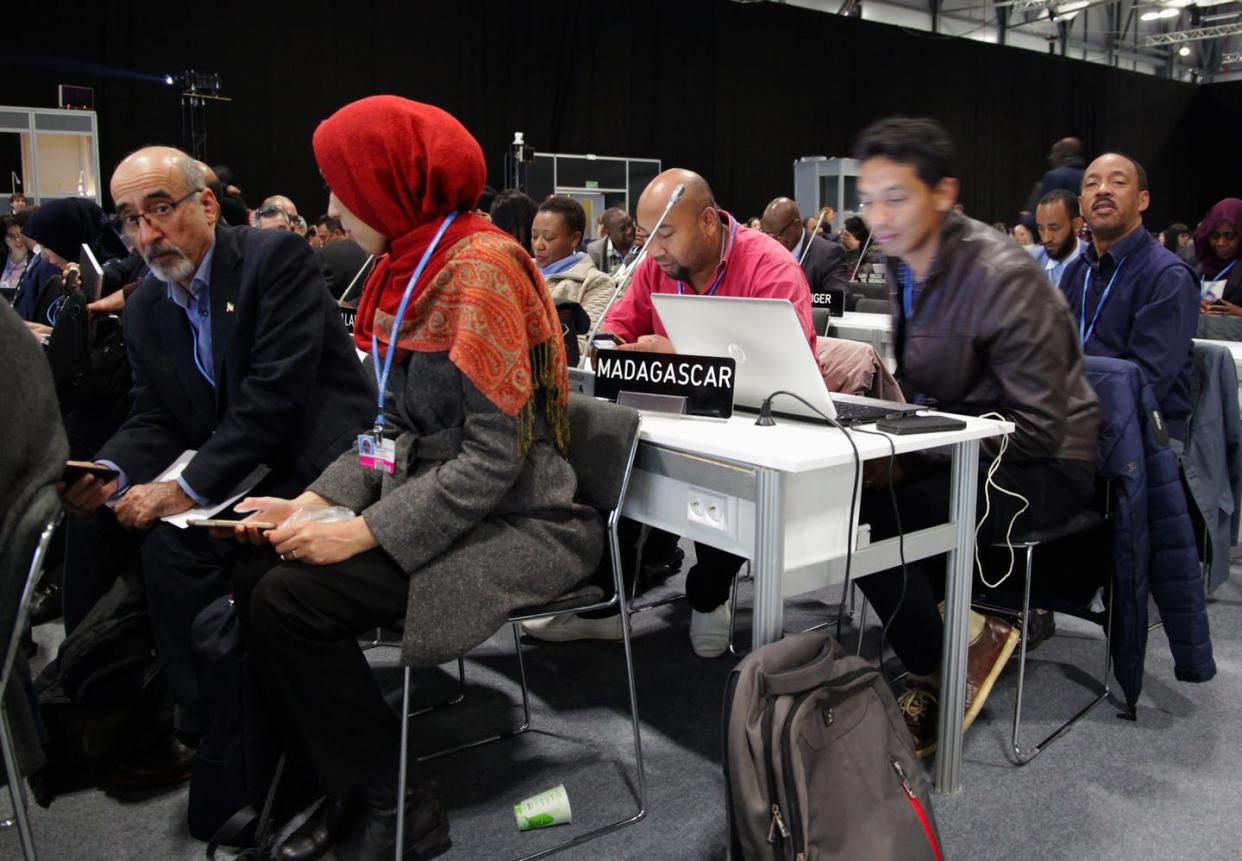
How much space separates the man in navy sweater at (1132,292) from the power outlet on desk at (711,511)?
4.79 ft

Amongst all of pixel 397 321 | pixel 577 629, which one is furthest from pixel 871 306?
pixel 397 321

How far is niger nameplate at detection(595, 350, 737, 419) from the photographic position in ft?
5.75

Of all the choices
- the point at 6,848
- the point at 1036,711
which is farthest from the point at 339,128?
the point at 1036,711

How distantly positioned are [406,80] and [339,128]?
8017 millimetres

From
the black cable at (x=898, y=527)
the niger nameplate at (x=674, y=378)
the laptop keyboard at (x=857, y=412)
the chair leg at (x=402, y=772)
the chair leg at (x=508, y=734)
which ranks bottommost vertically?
the chair leg at (x=508, y=734)

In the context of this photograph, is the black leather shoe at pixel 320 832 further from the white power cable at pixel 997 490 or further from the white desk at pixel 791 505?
the white power cable at pixel 997 490

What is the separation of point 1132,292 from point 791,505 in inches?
65.8

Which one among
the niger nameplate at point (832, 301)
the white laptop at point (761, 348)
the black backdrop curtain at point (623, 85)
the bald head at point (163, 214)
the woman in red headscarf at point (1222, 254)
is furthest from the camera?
the black backdrop curtain at point (623, 85)

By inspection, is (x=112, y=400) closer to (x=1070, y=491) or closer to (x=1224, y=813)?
(x=1070, y=491)

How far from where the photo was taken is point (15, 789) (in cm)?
138

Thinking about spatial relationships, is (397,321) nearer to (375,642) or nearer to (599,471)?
(599,471)

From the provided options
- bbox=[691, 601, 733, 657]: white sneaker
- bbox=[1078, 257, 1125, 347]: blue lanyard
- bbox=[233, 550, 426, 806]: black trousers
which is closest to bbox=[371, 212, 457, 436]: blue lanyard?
bbox=[233, 550, 426, 806]: black trousers

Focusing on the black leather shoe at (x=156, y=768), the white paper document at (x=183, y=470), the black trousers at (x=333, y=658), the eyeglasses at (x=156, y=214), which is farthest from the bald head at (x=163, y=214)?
the black leather shoe at (x=156, y=768)

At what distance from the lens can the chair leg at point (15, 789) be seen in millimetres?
1354
